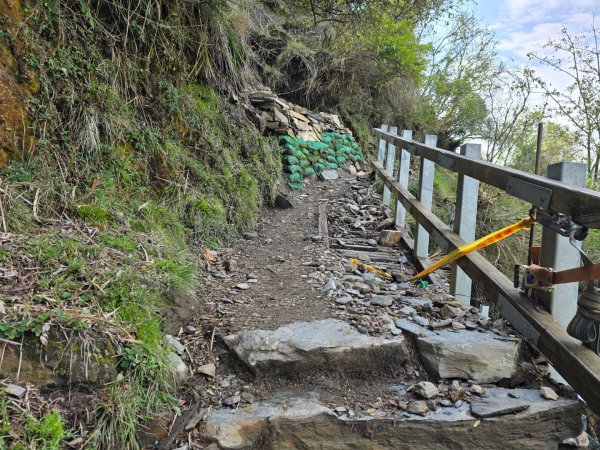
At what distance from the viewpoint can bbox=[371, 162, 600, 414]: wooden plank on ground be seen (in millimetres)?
1824

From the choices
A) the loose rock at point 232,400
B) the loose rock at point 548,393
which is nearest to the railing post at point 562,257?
the loose rock at point 548,393

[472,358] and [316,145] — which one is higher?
[316,145]

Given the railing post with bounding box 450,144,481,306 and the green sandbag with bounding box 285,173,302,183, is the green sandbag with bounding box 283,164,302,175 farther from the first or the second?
the railing post with bounding box 450,144,481,306

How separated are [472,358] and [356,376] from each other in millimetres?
675

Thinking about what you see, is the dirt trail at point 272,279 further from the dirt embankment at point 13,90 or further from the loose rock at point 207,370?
the dirt embankment at point 13,90

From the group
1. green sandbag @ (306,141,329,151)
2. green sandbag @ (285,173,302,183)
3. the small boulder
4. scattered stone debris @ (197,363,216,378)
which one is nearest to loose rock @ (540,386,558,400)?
scattered stone debris @ (197,363,216,378)

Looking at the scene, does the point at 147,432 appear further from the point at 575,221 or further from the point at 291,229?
the point at 291,229

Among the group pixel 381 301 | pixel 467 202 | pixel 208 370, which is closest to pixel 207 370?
pixel 208 370

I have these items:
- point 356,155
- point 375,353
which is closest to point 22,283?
point 375,353

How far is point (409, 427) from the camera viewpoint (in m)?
2.29

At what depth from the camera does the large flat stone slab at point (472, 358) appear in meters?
2.57

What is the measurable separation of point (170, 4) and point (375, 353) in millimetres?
4189

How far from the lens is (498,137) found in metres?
16.7

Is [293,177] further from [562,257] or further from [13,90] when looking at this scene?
[562,257]
